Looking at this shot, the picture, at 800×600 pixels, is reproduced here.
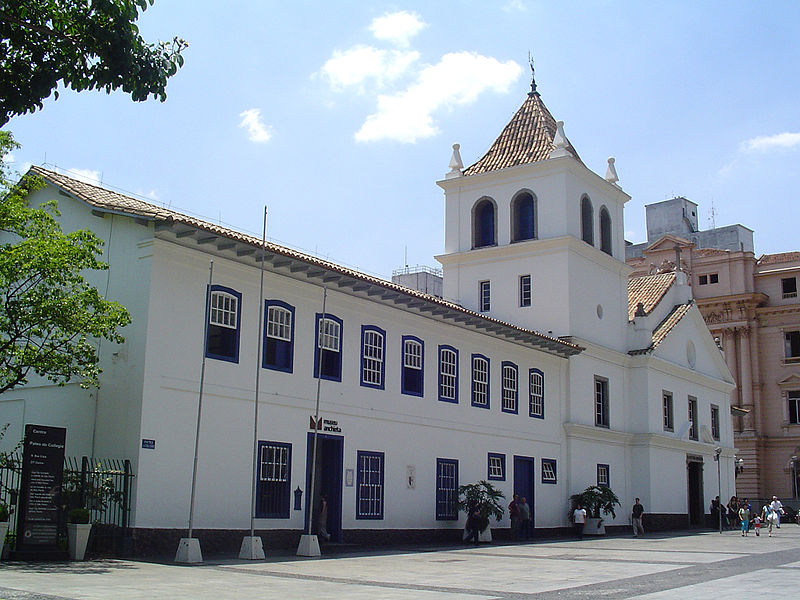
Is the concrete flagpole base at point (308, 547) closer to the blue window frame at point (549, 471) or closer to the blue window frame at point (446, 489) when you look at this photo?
the blue window frame at point (446, 489)

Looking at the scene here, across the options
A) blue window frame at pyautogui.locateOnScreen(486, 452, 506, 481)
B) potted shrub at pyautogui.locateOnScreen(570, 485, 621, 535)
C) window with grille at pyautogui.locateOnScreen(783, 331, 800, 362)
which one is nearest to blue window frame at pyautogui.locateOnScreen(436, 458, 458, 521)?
blue window frame at pyautogui.locateOnScreen(486, 452, 506, 481)

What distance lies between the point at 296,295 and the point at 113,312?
19.0 feet

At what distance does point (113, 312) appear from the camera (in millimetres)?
18766

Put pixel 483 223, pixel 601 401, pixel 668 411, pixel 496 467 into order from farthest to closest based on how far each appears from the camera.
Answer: pixel 668 411 < pixel 483 223 < pixel 601 401 < pixel 496 467

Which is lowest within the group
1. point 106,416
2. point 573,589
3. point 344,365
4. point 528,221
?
point 573,589

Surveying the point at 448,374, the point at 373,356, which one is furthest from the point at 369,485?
the point at 448,374

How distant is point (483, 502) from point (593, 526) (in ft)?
25.1

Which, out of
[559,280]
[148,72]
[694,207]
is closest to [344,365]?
[559,280]

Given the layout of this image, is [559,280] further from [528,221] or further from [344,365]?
[344,365]

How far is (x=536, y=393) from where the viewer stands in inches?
1304

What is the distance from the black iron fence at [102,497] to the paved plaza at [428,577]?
4.14ft

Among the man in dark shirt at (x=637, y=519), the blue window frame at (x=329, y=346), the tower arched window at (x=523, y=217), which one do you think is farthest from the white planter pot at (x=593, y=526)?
the blue window frame at (x=329, y=346)

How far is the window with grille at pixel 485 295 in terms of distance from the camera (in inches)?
1447

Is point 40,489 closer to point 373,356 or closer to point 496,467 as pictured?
point 373,356
